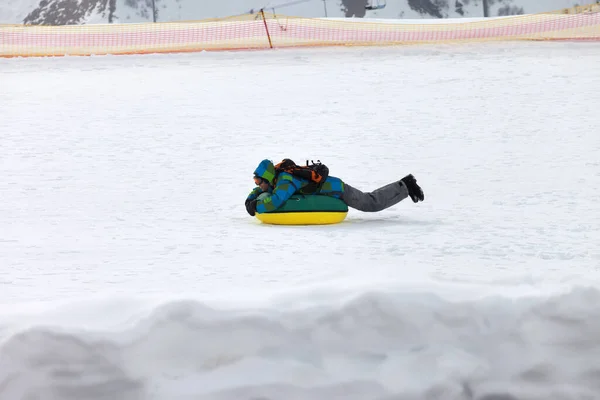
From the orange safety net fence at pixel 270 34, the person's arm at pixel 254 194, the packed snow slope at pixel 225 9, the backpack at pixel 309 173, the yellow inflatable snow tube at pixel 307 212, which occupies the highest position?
the packed snow slope at pixel 225 9

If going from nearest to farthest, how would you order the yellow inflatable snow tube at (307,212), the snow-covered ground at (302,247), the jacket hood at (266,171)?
the snow-covered ground at (302,247), the jacket hood at (266,171), the yellow inflatable snow tube at (307,212)

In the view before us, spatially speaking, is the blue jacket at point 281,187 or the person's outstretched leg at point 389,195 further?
the person's outstretched leg at point 389,195

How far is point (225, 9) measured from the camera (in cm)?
2483

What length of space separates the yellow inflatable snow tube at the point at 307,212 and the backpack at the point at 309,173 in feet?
0.22

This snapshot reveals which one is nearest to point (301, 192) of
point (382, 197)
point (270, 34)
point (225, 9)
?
point (382, 197)

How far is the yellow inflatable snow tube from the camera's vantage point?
19.4 feet

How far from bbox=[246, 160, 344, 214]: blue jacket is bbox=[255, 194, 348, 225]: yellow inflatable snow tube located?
0.04m

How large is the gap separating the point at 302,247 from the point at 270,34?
15.0m

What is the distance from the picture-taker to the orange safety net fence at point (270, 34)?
17.8 m

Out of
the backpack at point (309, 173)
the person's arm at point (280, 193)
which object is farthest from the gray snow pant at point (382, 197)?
the person's arm at point (280, 193)

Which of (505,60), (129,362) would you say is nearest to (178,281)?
(129,362)

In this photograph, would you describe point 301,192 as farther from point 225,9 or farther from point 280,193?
point 225,9

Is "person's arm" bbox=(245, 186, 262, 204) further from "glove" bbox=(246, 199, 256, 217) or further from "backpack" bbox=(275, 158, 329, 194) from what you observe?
"backpack" bbox=(275, 158, 329, 194)

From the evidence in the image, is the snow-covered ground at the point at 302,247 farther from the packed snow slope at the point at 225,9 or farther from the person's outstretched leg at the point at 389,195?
the packed snow slope at the point at 225,9
